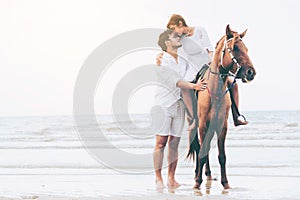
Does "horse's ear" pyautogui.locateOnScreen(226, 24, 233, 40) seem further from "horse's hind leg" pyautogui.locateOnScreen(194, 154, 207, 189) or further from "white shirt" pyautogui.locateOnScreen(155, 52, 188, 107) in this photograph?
"horse's hind leg" pyautogui.locateOnScreen(194, 154, 207, 189)

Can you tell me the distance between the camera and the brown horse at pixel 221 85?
681cm

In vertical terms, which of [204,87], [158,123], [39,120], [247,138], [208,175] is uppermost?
[204,87]

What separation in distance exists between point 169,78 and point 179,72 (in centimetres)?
18

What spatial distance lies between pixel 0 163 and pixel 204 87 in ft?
21.2

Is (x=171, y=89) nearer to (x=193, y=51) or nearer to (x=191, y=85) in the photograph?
(x=191, y=85)

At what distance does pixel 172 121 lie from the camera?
7.67 metres

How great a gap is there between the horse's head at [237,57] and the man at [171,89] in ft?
1.66

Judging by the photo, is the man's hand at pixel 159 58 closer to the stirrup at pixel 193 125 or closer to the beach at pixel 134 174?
the stirrup at pixel 193 125

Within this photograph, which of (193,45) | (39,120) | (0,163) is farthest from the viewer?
(39,120)

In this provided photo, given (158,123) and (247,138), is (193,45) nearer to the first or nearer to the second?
(158,123)

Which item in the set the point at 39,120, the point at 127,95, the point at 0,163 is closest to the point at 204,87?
the point at 127,95

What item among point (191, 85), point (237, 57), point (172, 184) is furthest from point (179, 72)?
point (172, 184)

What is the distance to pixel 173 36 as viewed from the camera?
746 centimetres

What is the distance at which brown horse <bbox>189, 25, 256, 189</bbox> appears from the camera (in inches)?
268
